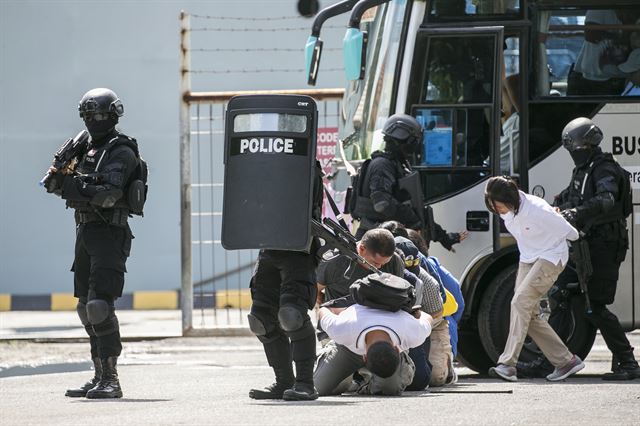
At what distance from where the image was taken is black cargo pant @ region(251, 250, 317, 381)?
886cm

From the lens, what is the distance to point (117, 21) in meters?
18.4

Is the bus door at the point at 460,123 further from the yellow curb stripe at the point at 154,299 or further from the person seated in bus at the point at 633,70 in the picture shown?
the yellow curb stripe at the point at 154,299

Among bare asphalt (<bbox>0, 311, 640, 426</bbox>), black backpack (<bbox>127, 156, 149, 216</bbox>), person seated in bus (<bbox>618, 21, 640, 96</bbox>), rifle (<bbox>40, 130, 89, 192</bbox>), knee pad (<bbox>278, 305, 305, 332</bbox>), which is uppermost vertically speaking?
person seated in bus (<bbox>618, 21, 640, 96</bbox>)

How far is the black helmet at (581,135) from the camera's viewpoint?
1084 cm

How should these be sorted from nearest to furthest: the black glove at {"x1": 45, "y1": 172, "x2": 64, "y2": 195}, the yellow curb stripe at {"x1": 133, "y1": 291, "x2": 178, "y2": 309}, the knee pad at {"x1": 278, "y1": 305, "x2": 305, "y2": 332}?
the knee pad at {"x1": 278, "y1": 305, "x2": 305, "y2": 332}
the black glove at {"x1": 45, "y1": 172, "x2": 64, "y2": 195}
the yellow curb stripe at {"x1": 133, "y1": 291, "x2": 178, "y2": 309}

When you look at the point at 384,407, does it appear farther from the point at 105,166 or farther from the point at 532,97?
the point at 532,97

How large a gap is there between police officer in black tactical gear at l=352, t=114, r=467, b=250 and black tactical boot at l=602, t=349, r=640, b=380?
1387mm

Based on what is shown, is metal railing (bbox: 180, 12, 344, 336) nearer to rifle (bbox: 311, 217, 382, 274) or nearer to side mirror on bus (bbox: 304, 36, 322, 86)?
side mirror on bus (bbox: 304, 36, 322, 86)

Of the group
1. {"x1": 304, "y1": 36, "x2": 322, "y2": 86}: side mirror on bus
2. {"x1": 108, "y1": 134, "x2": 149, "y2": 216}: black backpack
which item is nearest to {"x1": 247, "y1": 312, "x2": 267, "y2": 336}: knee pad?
{"x1": 108, "y1": 134, "x2": 149, "y2": 216}: black backpack

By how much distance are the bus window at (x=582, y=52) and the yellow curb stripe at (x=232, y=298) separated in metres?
6.98

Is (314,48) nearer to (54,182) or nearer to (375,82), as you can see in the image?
(375,82)

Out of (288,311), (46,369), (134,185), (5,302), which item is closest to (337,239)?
(288,311)

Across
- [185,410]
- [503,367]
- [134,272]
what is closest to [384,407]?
[185,410]

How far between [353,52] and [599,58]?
1754mm
